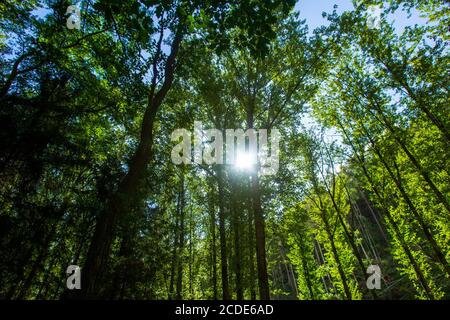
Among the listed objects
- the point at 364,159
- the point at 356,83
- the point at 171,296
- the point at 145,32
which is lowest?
the point at 171,296

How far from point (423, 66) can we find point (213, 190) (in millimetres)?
13375

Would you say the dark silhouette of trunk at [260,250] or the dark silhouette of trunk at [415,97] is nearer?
the dark silhouette of trunk at [260,250]

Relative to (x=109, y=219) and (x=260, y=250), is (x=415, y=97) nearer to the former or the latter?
(x=260, y=250)

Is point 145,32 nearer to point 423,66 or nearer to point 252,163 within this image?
point 252,163

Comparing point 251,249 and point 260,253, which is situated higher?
point 251,249

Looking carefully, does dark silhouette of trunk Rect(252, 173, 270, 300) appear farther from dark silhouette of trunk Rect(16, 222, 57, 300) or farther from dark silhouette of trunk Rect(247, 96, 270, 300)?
dark silhouette of trunk Rect(16, 222, 57, 300)

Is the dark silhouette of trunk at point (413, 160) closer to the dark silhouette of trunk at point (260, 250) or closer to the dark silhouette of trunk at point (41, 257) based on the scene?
the dark silhouette of trunk at point (260, 250)

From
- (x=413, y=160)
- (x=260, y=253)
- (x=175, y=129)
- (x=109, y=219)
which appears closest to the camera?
(x=109, y=219)

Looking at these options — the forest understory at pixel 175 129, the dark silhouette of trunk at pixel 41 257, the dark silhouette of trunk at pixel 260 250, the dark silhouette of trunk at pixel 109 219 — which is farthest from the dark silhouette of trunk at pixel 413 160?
the dark silhouette of trunk at pixel 41 257

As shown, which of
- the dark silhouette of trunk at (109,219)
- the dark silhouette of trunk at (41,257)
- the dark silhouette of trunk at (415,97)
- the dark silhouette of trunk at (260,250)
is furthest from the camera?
the dark silhouette of trunk at (415,97)

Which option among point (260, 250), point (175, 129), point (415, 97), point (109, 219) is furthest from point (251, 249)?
point (415, 97)

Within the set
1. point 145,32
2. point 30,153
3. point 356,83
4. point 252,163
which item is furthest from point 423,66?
point 30,153

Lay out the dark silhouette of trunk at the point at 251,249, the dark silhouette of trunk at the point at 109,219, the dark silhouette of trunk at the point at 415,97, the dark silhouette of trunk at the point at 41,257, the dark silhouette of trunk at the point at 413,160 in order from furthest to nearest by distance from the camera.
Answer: the dark silhouette of trunk at the point at 413,160 < the dark silhouette of trunk at the point at 251,249 < the dark silhouette of trunk at the point at 415,97 < the dark silhouette of trunk at the point at 41,257 < the dark silhouette of trunk at the point at 109,219

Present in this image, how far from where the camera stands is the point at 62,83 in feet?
31.9
